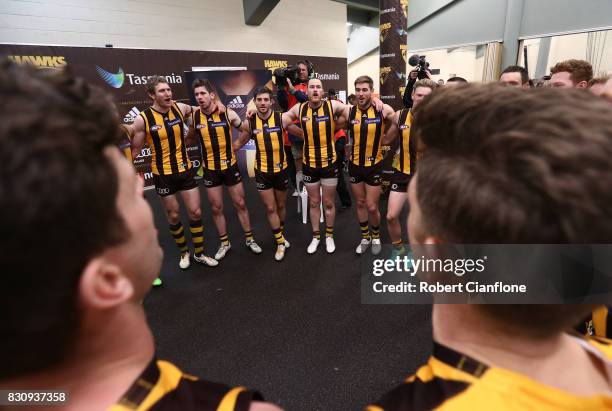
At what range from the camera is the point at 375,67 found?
11031 millimetres

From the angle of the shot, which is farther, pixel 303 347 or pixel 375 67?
pixel 375 67

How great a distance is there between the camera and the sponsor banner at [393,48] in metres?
3.66

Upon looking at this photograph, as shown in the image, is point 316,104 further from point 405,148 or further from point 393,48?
point 393,48

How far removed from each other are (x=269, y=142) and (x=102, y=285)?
8.93ft

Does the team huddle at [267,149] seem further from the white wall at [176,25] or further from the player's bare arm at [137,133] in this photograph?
the white wall at [176,25]

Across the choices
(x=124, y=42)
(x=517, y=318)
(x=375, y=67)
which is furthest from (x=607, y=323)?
(x=375, y=67)

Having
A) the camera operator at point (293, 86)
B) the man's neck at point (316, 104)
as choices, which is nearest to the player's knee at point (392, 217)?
the man's neck at point (316, 104)

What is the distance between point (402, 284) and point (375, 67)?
406 inches

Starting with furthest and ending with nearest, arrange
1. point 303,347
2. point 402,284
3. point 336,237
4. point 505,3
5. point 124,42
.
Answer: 1. point 505,3
2. point 124,42
3. point 336,237
4. point 402,284
5. point 303,347

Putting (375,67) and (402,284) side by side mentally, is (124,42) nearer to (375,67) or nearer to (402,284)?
(402,284)

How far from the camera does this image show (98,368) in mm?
472

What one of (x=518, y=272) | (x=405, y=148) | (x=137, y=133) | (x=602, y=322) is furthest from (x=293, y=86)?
(x=518, y=272)

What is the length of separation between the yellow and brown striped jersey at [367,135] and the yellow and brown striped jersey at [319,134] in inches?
9.1

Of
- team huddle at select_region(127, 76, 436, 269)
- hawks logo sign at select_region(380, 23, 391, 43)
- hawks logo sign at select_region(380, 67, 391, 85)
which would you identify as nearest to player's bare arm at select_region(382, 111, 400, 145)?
team huddle at select_region(127, 76, 436, 269)
